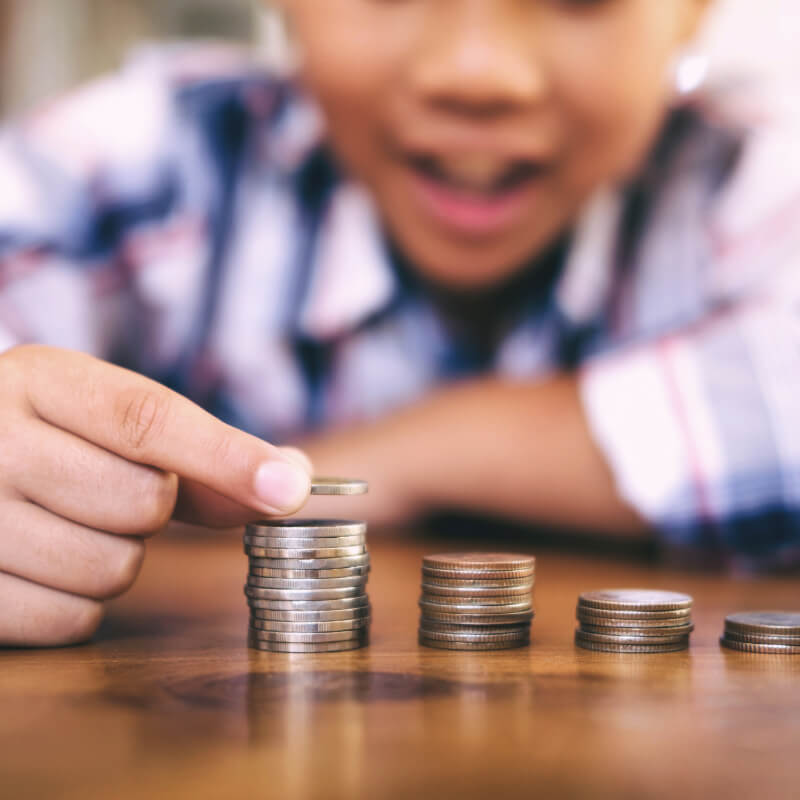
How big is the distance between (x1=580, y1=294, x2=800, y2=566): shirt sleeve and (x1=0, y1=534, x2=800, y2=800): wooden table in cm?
41

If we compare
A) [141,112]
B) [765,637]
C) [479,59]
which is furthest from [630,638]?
[141,112]

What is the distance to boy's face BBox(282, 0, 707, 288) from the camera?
1.58 meters

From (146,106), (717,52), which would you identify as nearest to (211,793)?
(146,106)

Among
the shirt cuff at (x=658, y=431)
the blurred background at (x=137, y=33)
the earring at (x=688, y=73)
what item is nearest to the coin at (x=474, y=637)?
the shirt cuff at (x=658, y=431)

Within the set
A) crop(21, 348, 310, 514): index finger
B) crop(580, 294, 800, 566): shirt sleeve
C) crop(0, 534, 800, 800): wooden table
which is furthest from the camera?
crop(580, 294, 800, 566): shirt sleeve

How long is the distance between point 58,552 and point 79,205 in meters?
1.34

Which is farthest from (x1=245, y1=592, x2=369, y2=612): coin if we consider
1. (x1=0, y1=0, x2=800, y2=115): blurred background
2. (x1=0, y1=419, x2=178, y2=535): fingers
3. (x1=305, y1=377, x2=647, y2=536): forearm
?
(x1=0, y1=0, x2=800, y2=115): blurred background

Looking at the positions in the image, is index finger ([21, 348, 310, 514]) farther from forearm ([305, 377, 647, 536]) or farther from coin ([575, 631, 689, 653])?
forearm ([305, 377, 647, 536])

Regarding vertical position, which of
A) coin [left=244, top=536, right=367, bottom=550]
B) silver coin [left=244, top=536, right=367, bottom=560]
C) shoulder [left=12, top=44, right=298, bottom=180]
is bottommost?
silver coin [left=244, top=536, right=367, bottom=560]

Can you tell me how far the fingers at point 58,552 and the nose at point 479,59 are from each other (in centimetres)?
111

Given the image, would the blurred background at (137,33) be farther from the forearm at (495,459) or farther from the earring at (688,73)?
the forearm at (495,459)

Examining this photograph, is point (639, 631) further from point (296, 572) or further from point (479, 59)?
point (479, 59)

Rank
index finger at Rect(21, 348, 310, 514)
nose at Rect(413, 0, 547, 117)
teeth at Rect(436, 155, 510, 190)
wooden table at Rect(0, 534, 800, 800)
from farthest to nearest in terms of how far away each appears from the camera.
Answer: teeth at Rect(436, 155, 510, 190), nose at Rect(413, 0, 547, 117), index finger at Rect(21, 348, 310, 514), wooden table at Rect(0, 534, 800, 800)

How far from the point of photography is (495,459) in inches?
52.7
